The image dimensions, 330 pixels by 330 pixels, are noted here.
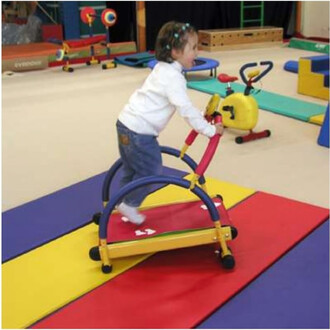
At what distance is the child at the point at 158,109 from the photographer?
7.09 ft

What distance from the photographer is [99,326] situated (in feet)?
6.10

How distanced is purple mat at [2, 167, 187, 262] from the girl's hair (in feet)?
3.11

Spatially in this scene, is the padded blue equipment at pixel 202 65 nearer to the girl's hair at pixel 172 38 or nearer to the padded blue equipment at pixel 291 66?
the padded blue equipment at pixel 291 66

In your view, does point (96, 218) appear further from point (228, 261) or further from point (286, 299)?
point (286, 299)

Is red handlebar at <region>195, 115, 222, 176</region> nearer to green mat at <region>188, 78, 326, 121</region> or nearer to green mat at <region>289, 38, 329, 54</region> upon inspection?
green mat at <region>188, 78, 326, 121</region>

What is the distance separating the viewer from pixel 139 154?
89.2 inches

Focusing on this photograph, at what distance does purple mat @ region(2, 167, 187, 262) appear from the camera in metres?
2.43

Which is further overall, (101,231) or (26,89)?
(26,89)

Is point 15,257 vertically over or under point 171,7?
under

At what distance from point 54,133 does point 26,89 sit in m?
1.75

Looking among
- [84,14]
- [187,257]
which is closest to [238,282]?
[187,257]

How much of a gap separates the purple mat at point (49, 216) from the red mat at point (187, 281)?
20.0 inches

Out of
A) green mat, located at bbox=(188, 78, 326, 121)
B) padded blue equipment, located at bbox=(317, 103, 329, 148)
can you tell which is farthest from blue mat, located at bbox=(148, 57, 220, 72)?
padded blue equipment, located at bbox=(317, 103, 329, 148)

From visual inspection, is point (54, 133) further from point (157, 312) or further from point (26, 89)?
point (157, 312)
